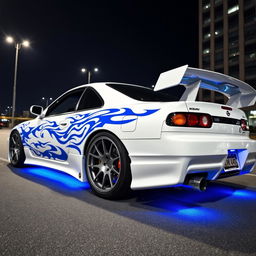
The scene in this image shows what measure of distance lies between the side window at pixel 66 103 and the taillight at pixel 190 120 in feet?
5.76

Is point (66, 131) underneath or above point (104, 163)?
above

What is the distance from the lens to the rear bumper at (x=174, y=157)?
2.40 meters

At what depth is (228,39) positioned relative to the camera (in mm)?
47281

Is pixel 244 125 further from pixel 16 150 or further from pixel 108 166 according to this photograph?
pixel 16 150

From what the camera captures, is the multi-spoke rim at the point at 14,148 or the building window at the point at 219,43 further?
the building window at the point at 219,43

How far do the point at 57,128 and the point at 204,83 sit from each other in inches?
86.1

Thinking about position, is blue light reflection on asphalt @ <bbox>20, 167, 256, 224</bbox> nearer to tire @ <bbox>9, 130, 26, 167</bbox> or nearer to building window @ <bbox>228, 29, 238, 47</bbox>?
tire @ <bbox>9, 130, 26, 167</bbox>

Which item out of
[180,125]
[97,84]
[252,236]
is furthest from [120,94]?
[252,236]

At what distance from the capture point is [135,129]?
264 cm

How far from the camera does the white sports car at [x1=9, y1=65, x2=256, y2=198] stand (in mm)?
2475

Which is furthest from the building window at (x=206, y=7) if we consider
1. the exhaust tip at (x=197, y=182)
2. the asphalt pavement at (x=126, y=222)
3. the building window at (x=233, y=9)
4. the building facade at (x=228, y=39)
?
the exhaust tip at (x=197, y=182)

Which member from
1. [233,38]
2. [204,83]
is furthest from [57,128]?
Answer: [233,38]

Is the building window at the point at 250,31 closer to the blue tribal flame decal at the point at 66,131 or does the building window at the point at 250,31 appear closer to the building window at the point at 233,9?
the building window at the point at 233,9

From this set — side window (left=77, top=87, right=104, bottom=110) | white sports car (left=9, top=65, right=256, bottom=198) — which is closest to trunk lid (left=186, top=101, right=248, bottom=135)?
white sports car (left=9, top=65, right=256, bottom=198)
